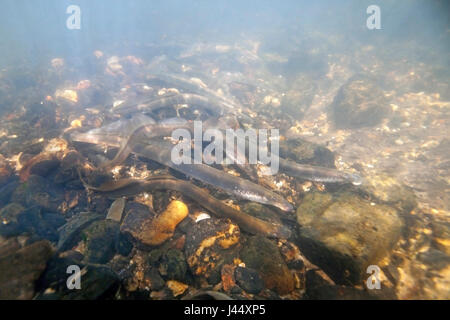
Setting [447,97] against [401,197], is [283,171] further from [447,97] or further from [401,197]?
[447,97]

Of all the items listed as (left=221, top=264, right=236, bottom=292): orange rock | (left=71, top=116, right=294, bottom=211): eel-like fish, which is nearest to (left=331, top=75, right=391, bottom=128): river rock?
(left=71, top=116, right=294, bottom=211): eel-like fish

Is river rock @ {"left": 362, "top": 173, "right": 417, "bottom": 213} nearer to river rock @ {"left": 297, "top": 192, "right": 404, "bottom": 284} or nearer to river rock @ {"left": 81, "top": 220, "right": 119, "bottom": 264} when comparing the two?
river rock @ {"left": 297, "top": 192, "right": 404, "bottom": 284}

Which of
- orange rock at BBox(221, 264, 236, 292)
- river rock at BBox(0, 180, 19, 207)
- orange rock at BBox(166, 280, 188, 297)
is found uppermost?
river rock at BBox(0, 180, 19, 207)

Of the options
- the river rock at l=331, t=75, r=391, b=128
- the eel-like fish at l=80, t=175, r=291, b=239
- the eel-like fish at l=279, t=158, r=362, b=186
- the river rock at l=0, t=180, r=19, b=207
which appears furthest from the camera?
the river rock at l=331, t=75, r=391, b=128

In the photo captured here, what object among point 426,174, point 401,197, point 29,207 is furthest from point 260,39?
point 29,207
